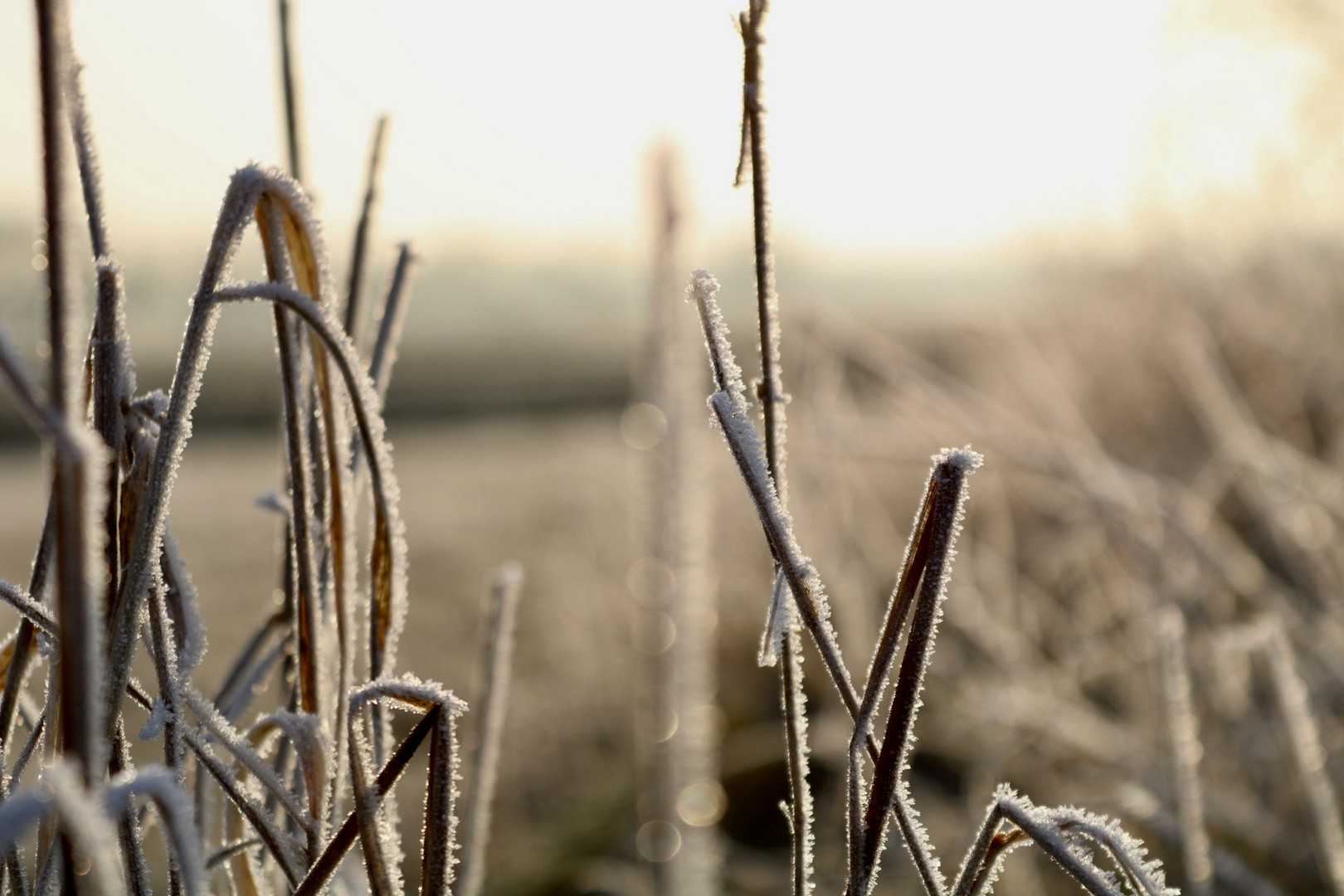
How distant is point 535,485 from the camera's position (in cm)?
482

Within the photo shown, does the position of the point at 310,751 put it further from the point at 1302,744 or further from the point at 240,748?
the point at 1302,744

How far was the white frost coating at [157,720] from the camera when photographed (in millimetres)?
352

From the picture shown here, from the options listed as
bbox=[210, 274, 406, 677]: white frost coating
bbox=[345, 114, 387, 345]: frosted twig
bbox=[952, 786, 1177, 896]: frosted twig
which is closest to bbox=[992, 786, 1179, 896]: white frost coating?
bbox=[952, 786, 1177, 896]: frosted twig

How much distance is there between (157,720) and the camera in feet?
1.16

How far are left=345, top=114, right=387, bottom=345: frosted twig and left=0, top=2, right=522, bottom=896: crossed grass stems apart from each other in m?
0.09

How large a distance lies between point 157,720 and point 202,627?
51 millimetres

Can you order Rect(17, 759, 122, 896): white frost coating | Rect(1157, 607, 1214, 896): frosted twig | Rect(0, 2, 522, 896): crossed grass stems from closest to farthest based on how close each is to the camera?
Rect(17, 759, 122, 896): white frost coating → Rect(0, 2, 522, 896): crossed grass stems → Rect(1157, 607, 1214, 896): frosted twig

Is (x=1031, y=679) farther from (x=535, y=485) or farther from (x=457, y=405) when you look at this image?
(x=457, y=405)

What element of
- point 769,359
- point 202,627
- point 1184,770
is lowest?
point 1184,770

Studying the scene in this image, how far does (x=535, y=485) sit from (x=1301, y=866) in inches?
157

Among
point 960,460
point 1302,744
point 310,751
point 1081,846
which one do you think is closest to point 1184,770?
point 1302,744

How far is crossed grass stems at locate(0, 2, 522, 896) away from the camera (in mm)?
324

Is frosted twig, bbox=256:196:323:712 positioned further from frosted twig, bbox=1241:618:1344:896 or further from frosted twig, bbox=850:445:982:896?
frosted twig, bbox=1241:618:1344:896

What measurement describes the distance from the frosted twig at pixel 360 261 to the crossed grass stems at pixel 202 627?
92 mm
